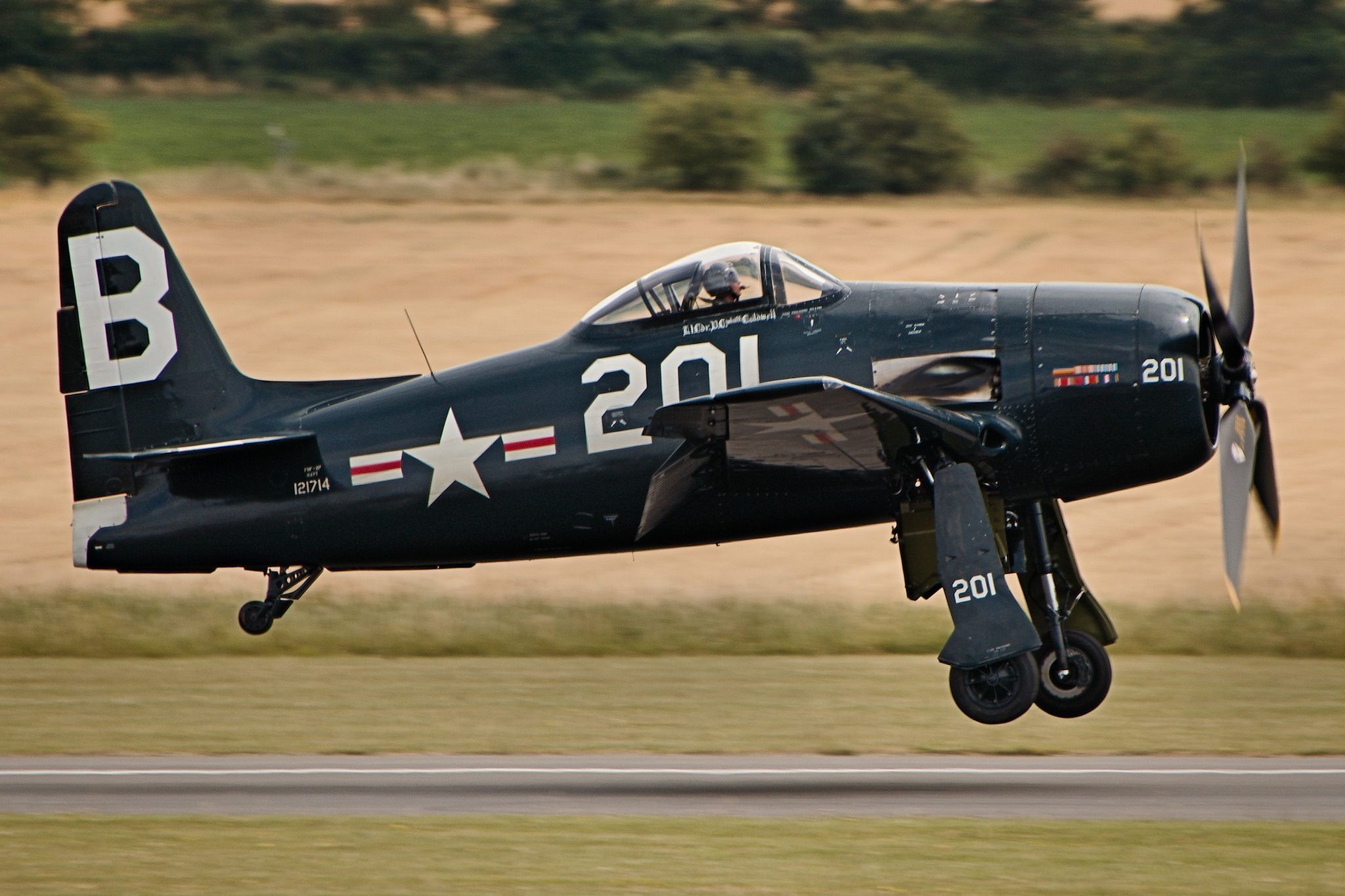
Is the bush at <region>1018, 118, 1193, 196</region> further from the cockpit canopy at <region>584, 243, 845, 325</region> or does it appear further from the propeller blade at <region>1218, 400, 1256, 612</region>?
the cockpit canopy at <region>584, 243, 845, 325</region>

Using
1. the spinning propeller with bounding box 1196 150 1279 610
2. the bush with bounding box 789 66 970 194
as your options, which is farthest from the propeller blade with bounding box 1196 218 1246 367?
the bush with bounding box 789 66 970 194

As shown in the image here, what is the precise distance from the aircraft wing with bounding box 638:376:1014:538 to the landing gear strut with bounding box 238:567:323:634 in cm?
271

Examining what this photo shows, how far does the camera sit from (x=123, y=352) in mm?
12922

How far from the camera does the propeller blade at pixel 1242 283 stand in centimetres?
1166

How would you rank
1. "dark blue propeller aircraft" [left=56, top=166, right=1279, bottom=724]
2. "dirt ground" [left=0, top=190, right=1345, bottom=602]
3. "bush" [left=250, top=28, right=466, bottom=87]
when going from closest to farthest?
"dark blue propeller aircraft" [left=56, top=166, right=1279, bottom=724]
"dirt ground" [left=0, top=190, right=1345, bottom=602]
"bush" [left=250, top=28, right=466, bottom=87]

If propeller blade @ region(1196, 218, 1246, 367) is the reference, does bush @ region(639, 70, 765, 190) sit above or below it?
above

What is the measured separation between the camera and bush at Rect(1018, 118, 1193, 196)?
38812 mm

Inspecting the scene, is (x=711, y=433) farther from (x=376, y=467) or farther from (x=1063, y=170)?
(x=1063, y=170)

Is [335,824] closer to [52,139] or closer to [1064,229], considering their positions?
[1064,229]

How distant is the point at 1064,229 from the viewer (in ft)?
113

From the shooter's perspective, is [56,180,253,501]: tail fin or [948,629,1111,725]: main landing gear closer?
[948,629,1111,725]: main landing gear

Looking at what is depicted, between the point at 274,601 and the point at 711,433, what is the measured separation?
4.07 m

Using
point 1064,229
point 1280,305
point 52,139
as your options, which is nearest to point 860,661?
point 1280,305

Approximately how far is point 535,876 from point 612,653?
10243 mm
